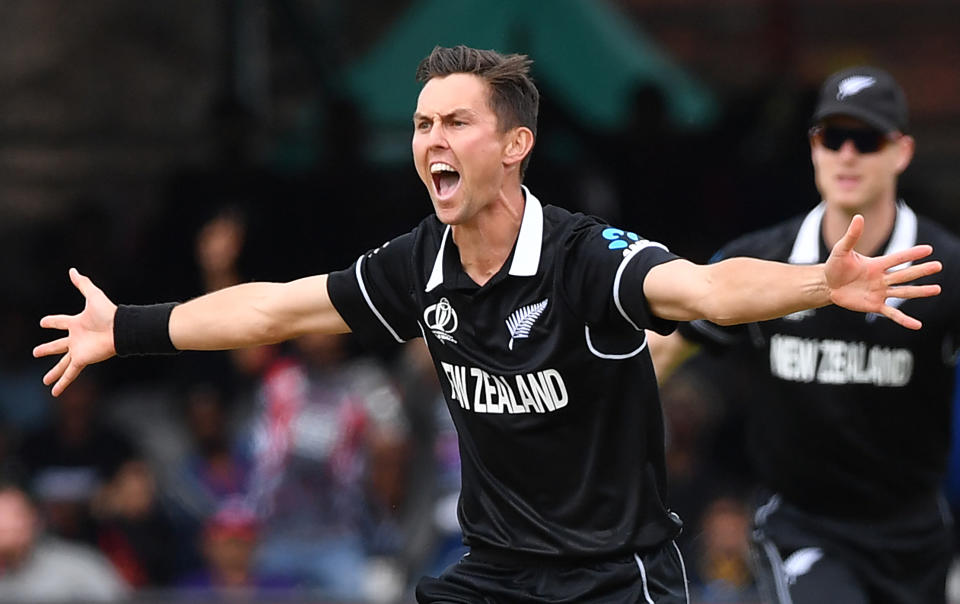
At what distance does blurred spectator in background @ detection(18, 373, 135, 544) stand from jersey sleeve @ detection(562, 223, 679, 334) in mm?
5553

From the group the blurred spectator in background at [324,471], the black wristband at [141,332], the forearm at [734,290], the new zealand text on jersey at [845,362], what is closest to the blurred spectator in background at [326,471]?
the blurred spectator in background at [324,471]

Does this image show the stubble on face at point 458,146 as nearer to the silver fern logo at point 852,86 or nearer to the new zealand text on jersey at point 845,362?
the new zealand text on jersey at point 845,362

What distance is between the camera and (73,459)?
9.52 meters

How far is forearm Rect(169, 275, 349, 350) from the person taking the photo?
4.71 m

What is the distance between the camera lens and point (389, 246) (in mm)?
4719

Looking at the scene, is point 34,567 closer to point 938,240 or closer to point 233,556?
point 233,556

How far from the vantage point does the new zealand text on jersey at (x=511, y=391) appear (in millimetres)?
4336

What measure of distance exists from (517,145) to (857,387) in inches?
62.9

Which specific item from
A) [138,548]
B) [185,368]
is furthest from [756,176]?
[138,548]

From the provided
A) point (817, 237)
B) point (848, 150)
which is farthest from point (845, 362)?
point (848, 150)

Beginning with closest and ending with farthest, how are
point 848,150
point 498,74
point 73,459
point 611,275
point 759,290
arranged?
point 759,290
point 611,275
point 498,74
point 848,150
point 73,459

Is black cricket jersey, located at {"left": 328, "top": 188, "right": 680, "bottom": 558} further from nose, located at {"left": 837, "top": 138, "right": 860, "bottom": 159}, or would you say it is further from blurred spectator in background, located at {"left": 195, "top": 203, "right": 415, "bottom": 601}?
blurred spectator in background, located at {"left": 195, "top": 203, "right": 415, "bottom": 601}

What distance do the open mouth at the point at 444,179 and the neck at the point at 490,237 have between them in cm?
12

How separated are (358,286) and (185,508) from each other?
190 inches
